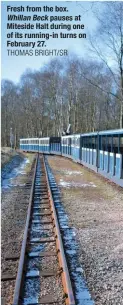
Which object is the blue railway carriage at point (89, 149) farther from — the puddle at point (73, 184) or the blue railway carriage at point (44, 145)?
the blue railway carriage at point (44, 145)

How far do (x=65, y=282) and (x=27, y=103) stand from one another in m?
60.6

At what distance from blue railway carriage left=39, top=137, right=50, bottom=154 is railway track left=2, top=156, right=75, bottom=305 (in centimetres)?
3490

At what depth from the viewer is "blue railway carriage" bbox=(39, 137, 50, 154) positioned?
1734 inches

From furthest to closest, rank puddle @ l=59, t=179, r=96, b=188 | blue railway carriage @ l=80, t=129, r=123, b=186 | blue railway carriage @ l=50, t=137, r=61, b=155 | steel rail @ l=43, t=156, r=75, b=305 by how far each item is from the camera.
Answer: blue railway carriage @ l=50, t=137, r=61, b=155 < puddle @ l=59, t=179, r=96, b=188 < blue railway carriage @ l=80, t=129, r=123, b=186 < steel rail @ l=43, t=156, r=75, b=305

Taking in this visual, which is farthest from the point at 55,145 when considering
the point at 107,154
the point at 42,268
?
the point at 42,268

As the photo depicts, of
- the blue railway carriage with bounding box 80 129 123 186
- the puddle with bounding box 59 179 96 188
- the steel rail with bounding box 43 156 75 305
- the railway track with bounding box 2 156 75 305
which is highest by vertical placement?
the blue railway carriage with bounding box 80 129 123 186

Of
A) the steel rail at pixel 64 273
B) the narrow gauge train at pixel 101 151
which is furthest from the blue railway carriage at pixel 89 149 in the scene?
the steel rail at pixel 64 273

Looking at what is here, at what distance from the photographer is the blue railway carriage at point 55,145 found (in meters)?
40.5

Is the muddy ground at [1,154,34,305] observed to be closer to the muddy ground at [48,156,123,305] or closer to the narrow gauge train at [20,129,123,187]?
the muddy ground at [48,156,123,305]

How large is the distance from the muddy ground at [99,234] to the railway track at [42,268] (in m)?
0.38

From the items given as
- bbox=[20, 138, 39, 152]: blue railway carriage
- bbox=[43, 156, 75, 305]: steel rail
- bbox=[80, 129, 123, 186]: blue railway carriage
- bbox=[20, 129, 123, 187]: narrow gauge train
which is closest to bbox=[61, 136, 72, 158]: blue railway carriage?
bbox=[20, 129, 123, 187]: narrow gauge train

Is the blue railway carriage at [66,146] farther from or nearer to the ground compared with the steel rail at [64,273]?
farther from the ground

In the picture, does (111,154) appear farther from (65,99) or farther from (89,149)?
(65,99)

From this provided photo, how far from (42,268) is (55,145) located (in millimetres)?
36538
